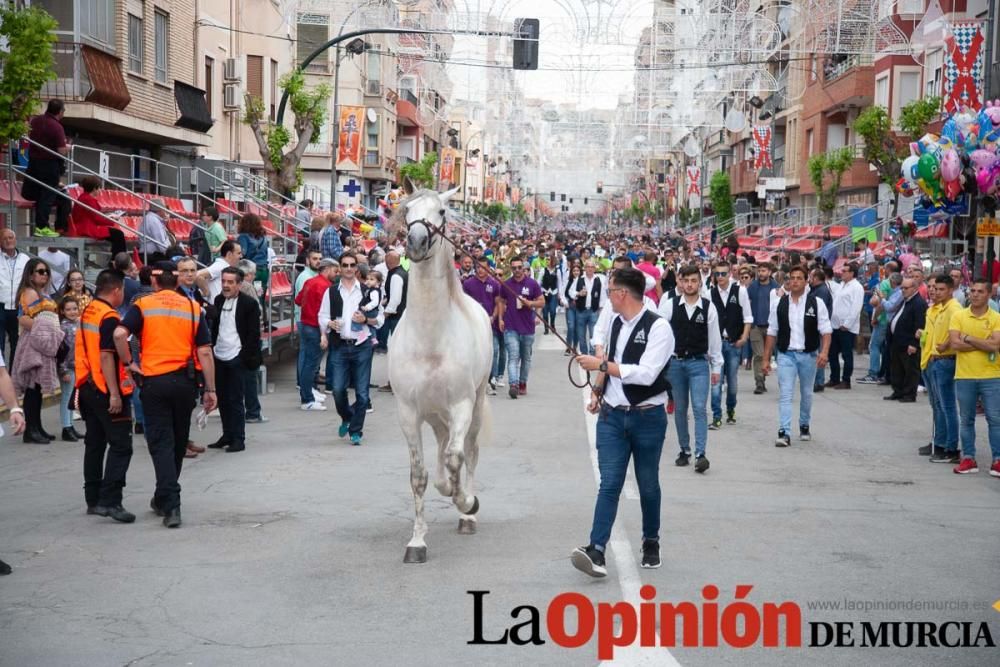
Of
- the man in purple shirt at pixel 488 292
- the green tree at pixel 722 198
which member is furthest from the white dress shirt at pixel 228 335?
the green tree at pixel 722 198

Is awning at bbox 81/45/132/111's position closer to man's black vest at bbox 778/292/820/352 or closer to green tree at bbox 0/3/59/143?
green tree at bbox 0/3/59/143

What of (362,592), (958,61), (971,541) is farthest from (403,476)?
(958,61)

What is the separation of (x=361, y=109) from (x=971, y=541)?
1479 inches

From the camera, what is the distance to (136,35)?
26031mm

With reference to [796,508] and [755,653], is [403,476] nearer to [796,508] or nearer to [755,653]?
[796,508]

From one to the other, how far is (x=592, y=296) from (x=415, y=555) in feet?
41.4

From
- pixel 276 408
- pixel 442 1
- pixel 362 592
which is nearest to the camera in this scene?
pixel 362 592

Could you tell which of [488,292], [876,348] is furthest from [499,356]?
[876,348]

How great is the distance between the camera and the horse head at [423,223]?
8195 mm

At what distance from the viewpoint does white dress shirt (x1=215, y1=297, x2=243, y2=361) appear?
13.1 meters

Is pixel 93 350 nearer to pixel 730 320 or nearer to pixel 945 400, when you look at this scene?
pixel 945 400

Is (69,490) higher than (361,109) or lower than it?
lower

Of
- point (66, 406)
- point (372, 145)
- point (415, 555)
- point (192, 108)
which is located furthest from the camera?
point (372, 145)

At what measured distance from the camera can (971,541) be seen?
8.88 m
